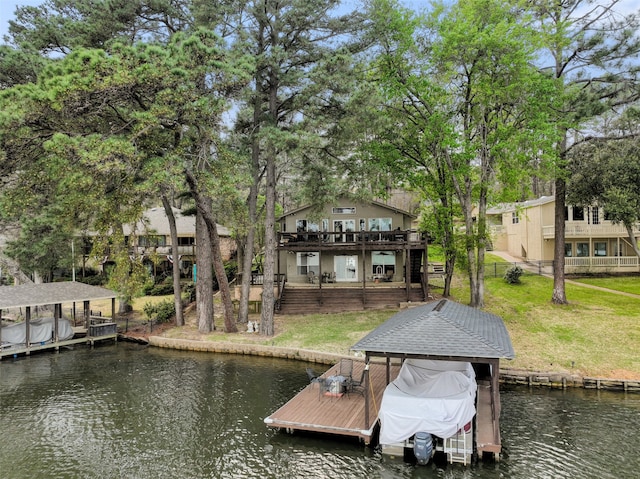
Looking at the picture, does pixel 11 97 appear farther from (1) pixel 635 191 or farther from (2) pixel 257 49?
(1) pixel 635 191

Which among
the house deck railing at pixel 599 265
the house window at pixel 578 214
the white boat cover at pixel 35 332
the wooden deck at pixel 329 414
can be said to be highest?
the house window at pixel 578 214

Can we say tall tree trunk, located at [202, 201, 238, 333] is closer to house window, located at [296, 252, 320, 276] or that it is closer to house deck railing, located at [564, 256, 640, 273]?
house window, located at [296, 252, 320, 276]

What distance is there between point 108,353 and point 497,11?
23.6 m

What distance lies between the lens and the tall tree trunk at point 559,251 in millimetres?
23281

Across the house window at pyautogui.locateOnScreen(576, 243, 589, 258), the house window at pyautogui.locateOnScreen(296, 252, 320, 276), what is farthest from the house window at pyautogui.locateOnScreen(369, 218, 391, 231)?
the house window at pyautogui.locateOnScreen(576, 243, 589, 258)

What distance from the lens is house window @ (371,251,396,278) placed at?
29.7m

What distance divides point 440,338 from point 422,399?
1.51 meters

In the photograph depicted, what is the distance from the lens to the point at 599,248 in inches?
1276

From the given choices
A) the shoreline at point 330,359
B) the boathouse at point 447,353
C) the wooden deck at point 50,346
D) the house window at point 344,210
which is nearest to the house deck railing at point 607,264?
the house window at point 344,210

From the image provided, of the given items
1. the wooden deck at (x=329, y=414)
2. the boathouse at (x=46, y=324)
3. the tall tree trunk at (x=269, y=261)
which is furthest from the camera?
the tall tree trunk at (x=269, y=261)

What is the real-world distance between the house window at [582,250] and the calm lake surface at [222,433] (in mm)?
21100

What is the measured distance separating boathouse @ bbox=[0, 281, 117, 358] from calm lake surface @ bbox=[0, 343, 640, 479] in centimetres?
329

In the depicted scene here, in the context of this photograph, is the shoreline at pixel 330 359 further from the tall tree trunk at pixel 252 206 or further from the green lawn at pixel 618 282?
the green lawn at pixel 618 282

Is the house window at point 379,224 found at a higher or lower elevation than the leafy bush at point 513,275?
higher
